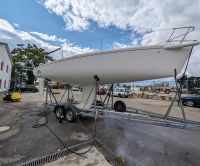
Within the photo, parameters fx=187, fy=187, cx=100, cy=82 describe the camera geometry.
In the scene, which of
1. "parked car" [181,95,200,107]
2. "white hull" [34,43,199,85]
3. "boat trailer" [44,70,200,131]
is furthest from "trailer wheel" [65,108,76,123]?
"parked car" [181,95,200,107]

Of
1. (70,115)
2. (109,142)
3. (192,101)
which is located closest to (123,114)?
(109,142)

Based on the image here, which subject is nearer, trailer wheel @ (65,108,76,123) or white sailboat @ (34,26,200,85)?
white sailboat @ (34,26,200,85)

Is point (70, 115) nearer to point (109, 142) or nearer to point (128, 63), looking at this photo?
point (109, 142)

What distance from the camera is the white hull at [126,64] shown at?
4715mm

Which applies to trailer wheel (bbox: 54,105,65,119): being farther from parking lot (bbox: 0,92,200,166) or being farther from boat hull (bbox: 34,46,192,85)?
boat hull (bbox: 34,46,192,85)

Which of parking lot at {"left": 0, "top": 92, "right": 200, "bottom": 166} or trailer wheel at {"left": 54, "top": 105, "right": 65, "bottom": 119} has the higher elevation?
trailer wheel at {"left": 54, "top": 105, "right": 65, "bottom": 119}

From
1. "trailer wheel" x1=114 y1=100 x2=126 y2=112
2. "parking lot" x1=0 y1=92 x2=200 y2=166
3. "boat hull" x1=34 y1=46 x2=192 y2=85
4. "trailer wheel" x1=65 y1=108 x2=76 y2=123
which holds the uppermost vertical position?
"boat hull" x1=34 y1=46 x2=192 y2=85

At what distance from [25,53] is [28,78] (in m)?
5.51

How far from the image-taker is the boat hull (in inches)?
187

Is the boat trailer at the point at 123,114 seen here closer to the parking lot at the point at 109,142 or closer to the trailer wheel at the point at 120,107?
the trailer wheel at the point at 120,107

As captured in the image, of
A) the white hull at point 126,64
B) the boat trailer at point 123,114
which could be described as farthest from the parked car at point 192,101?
the white hull at point 126,64

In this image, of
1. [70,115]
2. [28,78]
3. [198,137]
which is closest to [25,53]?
[28,78]

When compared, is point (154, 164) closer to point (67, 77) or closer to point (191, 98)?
point (67, 77)

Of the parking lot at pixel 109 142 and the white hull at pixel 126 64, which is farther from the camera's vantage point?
the white hull at pixel 126 64
